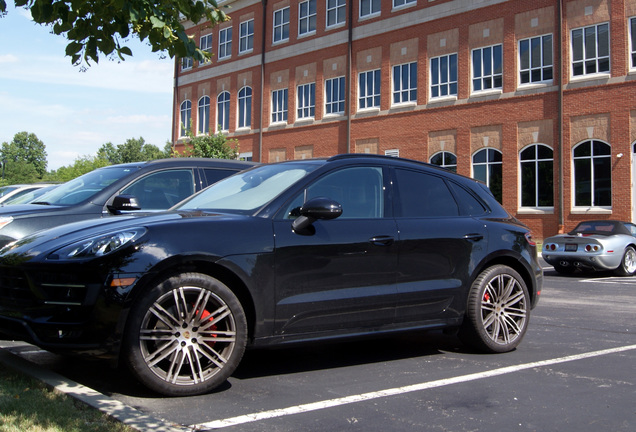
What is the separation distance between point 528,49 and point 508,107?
7.89 ft

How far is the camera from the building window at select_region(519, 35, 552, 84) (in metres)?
26.6

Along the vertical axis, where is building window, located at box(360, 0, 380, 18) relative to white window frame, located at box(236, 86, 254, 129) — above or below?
above

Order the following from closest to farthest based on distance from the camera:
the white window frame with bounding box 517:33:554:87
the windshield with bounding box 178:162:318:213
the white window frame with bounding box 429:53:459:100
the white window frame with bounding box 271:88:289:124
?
the windshield with bounding box 178:162:318:213 < the white window frame with bounding box 517:33:554:87 < the white window frame with bounding box 429:53:459:100 < the white window frame with bounding box 271:88:289:124

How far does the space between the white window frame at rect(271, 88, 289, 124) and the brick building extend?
3.4 inches

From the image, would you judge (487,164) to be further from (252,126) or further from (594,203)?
(252,126)

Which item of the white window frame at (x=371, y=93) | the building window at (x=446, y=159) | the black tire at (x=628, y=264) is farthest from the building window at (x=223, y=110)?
the black tire at (x=628, y=264)

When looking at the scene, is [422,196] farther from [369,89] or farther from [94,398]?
[369,89]

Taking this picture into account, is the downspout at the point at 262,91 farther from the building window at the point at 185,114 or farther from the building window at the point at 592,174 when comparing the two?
the building window at the point at 592,174

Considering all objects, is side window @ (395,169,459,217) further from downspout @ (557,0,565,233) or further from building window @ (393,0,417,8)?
building window @ (393,0,417,8)

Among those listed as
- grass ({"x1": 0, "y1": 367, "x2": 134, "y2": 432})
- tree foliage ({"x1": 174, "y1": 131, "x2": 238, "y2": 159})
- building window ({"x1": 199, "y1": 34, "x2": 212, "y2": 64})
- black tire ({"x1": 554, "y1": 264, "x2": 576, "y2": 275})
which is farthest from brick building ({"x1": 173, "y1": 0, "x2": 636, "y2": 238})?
grass ({"x1": 0, "y1": 367, "x2": 134, "y2": 432})

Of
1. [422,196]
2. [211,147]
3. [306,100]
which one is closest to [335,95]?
[306,100]

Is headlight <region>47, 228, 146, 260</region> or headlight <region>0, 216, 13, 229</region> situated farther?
headlight <region>0, 216, 13, 229</region>

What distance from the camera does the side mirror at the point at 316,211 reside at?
4.96m

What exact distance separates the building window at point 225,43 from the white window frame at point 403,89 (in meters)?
13.7
